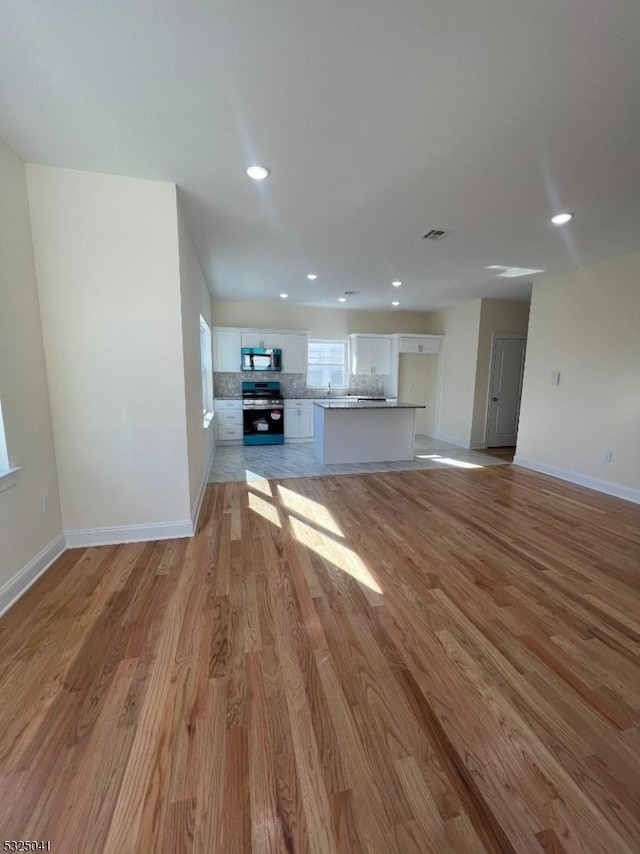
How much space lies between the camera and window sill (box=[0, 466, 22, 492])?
2.00 meters

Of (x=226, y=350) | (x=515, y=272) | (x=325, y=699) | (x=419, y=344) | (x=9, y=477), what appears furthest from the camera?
(x=419, y=344)

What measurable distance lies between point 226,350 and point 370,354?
290 centimetres

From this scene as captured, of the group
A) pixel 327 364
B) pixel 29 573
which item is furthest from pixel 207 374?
pixel 29 573

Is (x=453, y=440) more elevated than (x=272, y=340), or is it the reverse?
(x=272, y=340)

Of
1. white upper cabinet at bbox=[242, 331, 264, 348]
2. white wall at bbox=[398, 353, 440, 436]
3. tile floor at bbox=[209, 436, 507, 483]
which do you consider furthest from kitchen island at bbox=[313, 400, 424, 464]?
white wall at bbox=[398, 353, 440, 436]

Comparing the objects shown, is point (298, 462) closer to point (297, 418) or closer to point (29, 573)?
point (297, 418)

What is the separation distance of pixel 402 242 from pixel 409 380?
442cm

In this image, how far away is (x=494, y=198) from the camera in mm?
2648

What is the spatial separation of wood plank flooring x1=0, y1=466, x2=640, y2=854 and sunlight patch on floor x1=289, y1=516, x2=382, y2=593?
0.07 ft

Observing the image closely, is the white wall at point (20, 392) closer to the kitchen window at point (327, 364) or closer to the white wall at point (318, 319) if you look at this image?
the white wall at point (318, 319)

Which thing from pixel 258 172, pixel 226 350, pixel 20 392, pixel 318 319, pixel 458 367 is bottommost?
pixel 20 392

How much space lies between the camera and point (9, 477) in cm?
205

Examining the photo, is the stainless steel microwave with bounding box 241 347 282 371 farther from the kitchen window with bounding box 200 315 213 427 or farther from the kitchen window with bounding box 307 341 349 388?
the kitchen window with bounding box 307 341 349 388

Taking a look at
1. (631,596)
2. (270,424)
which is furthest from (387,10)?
(270,424)
